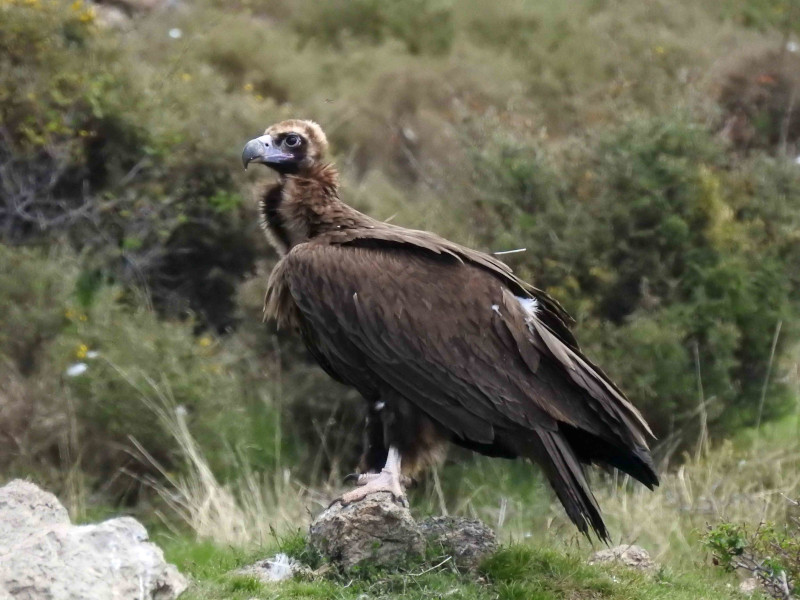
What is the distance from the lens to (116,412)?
34.0ft

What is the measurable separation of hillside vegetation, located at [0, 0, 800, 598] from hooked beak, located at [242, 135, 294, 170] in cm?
234

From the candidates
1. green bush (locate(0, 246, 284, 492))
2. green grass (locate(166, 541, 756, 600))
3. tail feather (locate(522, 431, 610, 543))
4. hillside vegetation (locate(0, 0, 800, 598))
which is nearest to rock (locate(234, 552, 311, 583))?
green grass (locate(166, 541, 756, 600))

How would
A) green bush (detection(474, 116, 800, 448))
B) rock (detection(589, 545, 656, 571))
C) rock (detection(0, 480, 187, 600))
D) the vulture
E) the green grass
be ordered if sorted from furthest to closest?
green bush (detection(474, 116, 800, 448)) < rock (detection(589, 545, 656, 571)) < the vulture < the green grass < rock (detection(0, 480, 187, 600))

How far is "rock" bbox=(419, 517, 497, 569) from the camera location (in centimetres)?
592

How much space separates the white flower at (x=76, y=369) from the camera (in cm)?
1010

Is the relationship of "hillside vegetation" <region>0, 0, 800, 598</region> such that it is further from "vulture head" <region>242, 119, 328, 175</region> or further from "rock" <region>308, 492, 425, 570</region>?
"vulture head" <region>242, 119, 328, 175</region>

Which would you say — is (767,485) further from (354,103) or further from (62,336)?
(354,103)

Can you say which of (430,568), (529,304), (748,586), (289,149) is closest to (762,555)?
(748,586)

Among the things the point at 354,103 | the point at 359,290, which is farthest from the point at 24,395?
the point at 354,103

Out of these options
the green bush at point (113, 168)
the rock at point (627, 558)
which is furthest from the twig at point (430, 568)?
the green bush at point (113, 168)

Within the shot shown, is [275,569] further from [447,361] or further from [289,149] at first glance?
[289,149]

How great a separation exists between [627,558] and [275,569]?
1861 mm

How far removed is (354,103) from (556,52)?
4.06 m

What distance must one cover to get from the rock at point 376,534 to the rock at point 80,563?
0.78m
